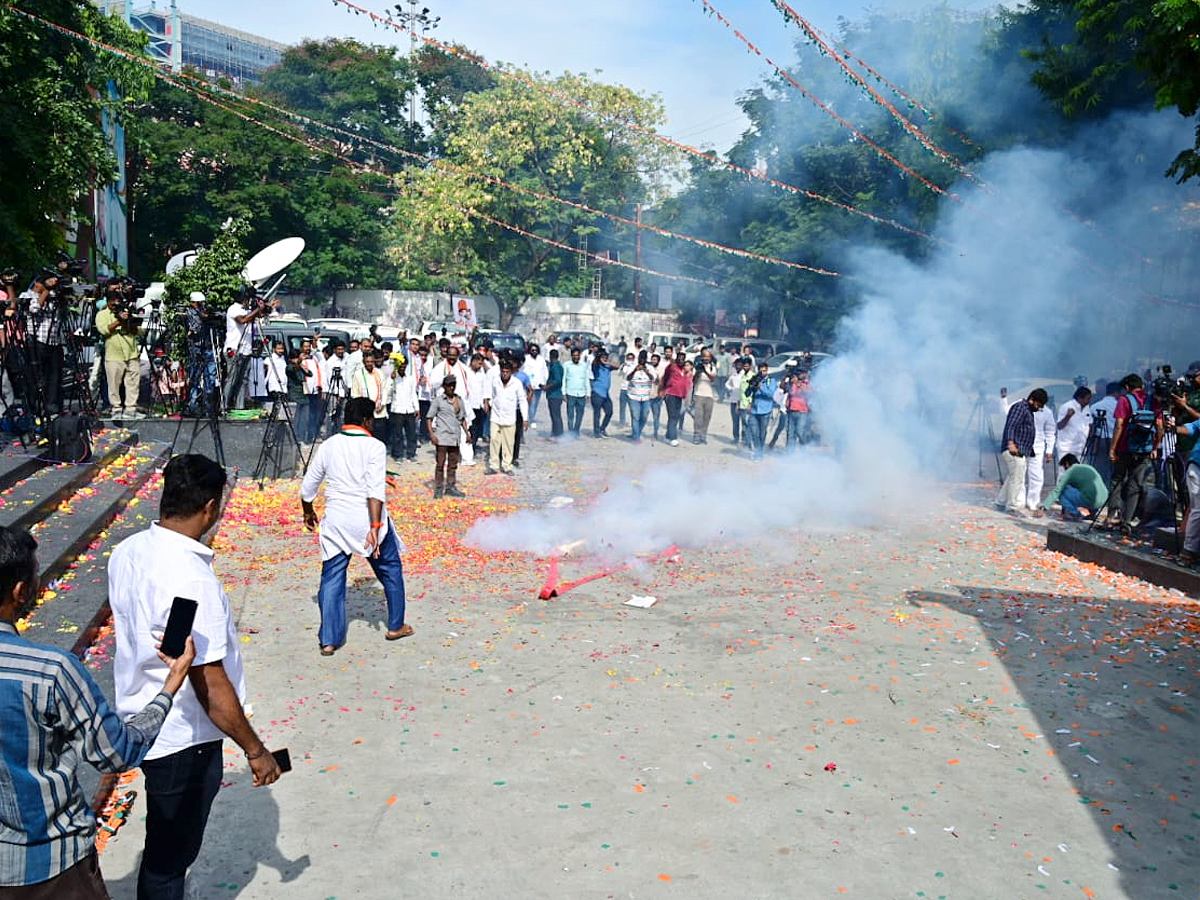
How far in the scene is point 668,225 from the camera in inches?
1422

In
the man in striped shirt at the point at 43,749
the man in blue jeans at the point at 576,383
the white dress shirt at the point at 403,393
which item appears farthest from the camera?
the man in blue jeans at the point at 576,383

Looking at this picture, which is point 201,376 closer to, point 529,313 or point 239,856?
point 239,856

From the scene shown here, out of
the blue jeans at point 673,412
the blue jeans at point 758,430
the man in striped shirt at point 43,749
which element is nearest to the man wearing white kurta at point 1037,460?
the blue jeans at point 758,430

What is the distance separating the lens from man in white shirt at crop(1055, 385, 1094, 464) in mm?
12750

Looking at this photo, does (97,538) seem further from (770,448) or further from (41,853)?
(770,448)

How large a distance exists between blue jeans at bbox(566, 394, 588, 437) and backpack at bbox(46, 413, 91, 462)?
9.63m

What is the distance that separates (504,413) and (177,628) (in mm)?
11140

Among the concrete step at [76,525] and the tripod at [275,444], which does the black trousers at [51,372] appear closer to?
the concrete step at [76,525]

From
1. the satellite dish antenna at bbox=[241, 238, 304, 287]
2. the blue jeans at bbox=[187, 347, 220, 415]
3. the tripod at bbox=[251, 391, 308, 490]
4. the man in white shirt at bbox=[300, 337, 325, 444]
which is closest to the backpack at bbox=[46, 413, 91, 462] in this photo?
the blue jeans at bbox=[187, 347, 220, 415]

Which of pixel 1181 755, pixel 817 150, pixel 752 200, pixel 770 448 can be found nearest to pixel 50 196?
pixel 770 448

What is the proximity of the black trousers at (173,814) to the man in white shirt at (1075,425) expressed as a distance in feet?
39.6

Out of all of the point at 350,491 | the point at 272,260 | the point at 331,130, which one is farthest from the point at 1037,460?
the point at 331,130

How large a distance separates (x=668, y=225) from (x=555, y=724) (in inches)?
1273

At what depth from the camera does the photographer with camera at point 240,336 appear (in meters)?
12.5
